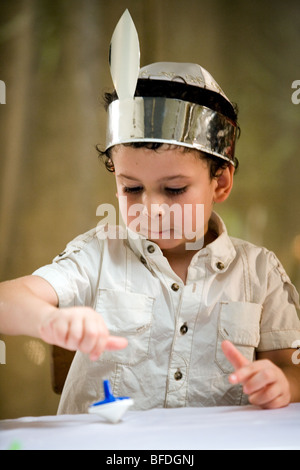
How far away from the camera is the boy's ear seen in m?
0.73

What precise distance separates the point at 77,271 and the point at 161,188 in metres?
0.16

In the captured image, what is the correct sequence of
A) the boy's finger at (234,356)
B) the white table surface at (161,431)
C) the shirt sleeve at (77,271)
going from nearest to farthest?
1. the white table surface at (161,431)
2. the boy's finger at (234,356)
3. the shirt sleeve at (77,271)

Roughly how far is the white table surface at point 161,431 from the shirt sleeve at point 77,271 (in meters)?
0.16

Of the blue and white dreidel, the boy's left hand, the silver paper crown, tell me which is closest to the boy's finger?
the boy's left hand

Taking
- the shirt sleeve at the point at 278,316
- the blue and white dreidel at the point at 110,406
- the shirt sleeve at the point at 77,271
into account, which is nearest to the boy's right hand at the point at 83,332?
the blue and white dreidel at the point at 110,406

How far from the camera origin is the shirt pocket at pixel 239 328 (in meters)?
0.69

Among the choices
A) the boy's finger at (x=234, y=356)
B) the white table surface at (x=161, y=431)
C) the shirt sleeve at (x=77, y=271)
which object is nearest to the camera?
the white table surface at (x=161, y=431)

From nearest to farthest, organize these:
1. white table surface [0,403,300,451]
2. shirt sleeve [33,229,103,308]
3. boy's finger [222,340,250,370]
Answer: white table surface [0,403,300,451]
boy's finger [222,340,250,370]
shirt sleeve [33,229,103,308]

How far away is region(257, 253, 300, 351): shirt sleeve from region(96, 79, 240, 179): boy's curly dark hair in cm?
16

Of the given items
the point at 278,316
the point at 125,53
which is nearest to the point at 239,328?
the point at 278,316

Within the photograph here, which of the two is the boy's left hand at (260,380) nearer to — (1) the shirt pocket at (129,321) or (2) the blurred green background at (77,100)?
(1) the shirt pocket at (129,321)

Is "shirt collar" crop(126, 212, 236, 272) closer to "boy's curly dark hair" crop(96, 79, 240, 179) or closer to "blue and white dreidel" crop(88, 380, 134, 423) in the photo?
"boy's curly dark hair" crop(96, 79, 240, 179)
